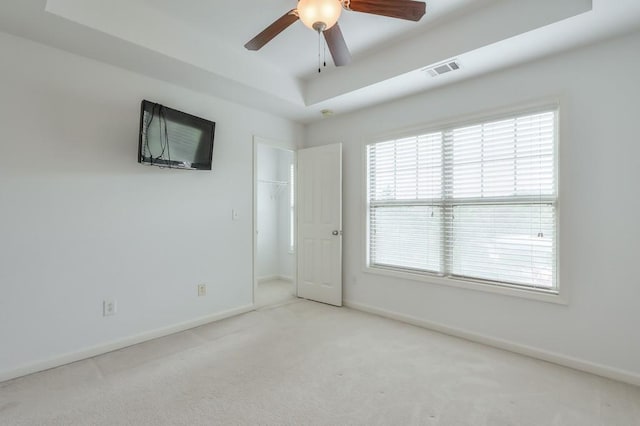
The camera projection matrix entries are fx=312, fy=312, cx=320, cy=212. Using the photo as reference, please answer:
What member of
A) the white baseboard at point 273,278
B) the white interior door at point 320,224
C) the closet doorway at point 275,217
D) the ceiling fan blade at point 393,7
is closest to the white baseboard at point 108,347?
the white interior door at point 320,224

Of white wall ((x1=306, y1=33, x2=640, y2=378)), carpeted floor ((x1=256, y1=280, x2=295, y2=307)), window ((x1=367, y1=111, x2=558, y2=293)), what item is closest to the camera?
white wall ((x1=306, y1=33, x2=640, y2=378))

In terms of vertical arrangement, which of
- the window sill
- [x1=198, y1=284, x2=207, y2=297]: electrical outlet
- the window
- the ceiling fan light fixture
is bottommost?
[x1=198, y1=284, x2=207, y2=297]: electrical outlet

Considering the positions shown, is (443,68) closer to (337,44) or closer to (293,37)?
(337,44)

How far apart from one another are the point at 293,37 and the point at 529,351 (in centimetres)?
353

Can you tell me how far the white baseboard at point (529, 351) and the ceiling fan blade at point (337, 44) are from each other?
9.02ft

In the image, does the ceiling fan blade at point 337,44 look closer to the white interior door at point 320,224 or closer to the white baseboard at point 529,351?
the white interior door at point 320,224

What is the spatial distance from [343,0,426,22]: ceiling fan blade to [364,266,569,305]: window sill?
7.90 ft

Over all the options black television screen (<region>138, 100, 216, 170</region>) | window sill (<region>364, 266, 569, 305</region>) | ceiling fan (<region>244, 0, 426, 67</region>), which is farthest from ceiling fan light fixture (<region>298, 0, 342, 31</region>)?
window sill (<region>364, 266, 569, 305</region>)

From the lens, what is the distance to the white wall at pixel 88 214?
2369mm

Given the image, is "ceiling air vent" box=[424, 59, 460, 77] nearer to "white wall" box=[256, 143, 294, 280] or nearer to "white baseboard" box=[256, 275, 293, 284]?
"white wall" box=[256, 143, 294, 280]

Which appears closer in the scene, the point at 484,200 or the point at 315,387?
the point at 315,387

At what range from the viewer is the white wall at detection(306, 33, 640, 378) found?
2.34 m

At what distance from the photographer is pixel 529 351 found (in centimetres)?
274

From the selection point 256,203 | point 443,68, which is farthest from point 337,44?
point 256,203
